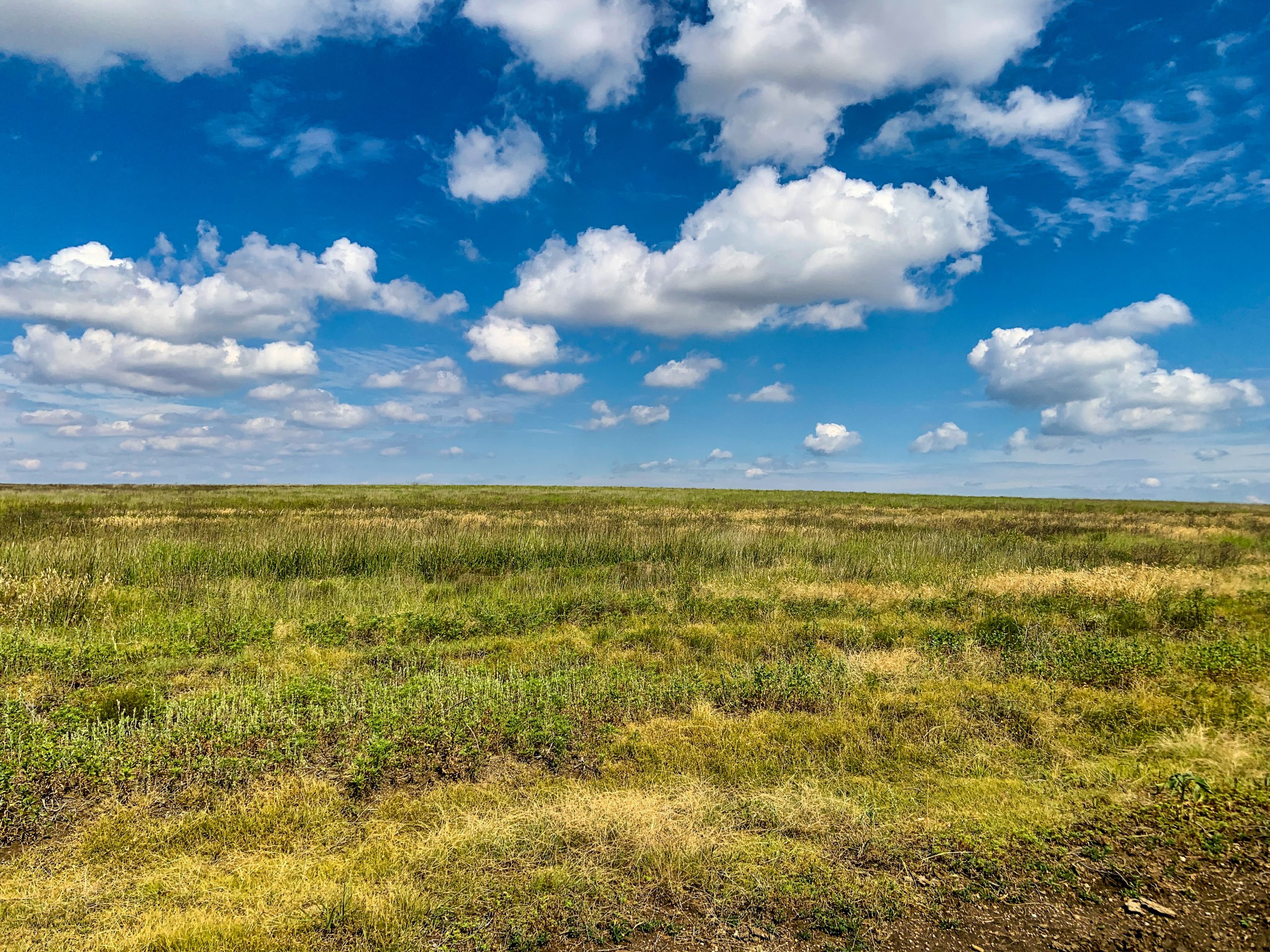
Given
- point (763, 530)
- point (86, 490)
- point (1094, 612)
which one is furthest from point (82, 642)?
point (86, 490)

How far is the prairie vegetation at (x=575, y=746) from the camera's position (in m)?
4.12

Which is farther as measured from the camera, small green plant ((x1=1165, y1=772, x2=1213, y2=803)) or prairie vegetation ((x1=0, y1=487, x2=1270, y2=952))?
small green plant ((x1=1165, y1=772, x2=1213, y2=803))

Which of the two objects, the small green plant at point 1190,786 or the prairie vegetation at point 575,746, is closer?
the prairie vegetation at point 575,746

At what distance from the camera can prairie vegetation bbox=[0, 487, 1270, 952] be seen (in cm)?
412

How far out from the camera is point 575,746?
6449mm

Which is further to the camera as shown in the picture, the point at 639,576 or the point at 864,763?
the point at 639,576

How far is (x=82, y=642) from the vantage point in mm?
9922

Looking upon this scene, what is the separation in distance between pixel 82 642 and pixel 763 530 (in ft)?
73.2

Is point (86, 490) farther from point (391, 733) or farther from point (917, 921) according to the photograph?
point (917, 921)

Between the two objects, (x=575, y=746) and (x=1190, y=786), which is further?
(x=575, y=746)

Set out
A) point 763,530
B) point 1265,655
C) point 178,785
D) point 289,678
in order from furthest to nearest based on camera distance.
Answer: point 763,530, point 1265,655, point 289,678, point 178,785

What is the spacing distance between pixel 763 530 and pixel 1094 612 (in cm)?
1551

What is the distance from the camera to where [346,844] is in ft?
15.7

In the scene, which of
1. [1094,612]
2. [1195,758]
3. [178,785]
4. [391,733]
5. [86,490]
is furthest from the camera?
[86,490]
